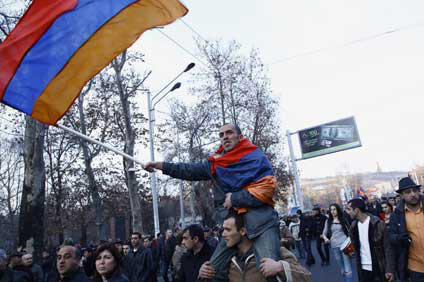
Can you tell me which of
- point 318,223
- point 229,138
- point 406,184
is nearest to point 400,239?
point 406,184

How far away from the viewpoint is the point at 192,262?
580cm

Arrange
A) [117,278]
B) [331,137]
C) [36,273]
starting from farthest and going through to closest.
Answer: [331,137] < [36,273] < [117,278]

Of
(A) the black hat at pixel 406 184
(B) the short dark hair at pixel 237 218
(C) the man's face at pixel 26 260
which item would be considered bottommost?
(C) the man's face at pixel 26 260

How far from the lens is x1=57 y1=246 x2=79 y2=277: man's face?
469cm

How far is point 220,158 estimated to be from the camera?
3.42m

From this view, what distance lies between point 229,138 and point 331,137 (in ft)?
85.1

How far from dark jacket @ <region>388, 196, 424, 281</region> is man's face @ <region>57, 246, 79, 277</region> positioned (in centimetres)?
409

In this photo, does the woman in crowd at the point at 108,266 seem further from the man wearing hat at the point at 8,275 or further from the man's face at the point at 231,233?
the man wearing hat at the point at 8,275

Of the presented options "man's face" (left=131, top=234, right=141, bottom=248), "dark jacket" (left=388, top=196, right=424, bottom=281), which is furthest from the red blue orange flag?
"man's face" (left=131, top=234, right=141, bottom=248)

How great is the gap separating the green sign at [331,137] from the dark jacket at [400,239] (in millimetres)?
23333

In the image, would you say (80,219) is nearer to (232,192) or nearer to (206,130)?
(206,130)

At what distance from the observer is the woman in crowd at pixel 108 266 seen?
446cm

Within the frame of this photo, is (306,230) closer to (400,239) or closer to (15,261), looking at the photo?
(400,239)

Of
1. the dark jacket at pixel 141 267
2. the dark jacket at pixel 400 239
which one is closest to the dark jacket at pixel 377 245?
the dark jacket at pixel 400 239
